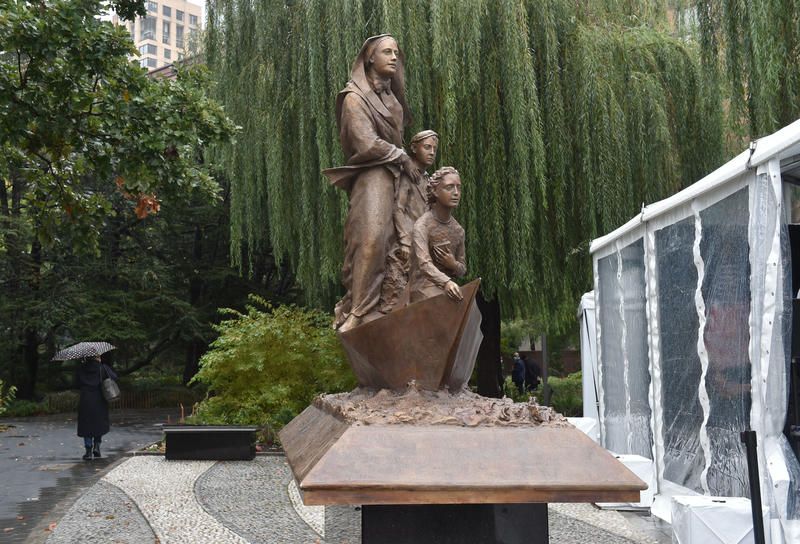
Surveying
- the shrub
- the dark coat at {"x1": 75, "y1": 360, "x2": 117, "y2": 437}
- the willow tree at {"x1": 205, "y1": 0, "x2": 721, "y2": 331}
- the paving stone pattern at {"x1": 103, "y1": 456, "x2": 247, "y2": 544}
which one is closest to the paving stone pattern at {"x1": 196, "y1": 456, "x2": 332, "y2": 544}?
the paving stone pattern at {"x1": 103, "y1": 456, "x2": 247, "y2": 544}

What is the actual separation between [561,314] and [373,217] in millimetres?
10839

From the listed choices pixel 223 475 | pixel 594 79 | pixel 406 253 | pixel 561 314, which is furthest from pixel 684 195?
pixel 561 314

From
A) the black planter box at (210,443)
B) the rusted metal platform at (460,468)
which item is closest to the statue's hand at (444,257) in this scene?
the rusted metal platform at (460,468)

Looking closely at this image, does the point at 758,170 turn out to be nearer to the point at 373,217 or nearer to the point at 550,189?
the point at 373,217

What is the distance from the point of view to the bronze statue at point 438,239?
4223 mm

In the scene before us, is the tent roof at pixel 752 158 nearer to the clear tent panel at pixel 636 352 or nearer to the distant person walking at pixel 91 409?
the clear tent panel at pixel 636 352

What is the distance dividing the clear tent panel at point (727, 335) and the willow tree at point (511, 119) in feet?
14.9

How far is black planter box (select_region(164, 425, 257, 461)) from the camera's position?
1204 cm

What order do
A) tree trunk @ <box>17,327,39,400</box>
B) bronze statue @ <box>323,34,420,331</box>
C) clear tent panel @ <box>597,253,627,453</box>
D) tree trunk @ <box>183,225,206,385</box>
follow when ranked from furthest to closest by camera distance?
1. tree trunk @ <box>17,327,39,400</box>
2. tree trunk @ <box>183,225,206,385</box>
3. clear tent panel @ <box>597,253,627,453</box>
4. bronze statue @ <box>323,34,420,331</box>

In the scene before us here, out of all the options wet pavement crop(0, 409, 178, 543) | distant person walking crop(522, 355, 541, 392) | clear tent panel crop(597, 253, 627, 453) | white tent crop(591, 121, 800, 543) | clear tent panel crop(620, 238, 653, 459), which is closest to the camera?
white tent crop(591, 121, 800, 543)

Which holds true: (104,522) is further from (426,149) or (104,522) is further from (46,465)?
(46,465)

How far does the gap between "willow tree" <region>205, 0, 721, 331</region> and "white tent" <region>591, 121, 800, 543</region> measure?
2.06 m

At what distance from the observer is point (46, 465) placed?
13.0 metres

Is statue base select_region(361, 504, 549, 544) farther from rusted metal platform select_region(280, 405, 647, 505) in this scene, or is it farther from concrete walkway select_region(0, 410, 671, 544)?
concrete walkway select_region(0, 410, 671, 544)
